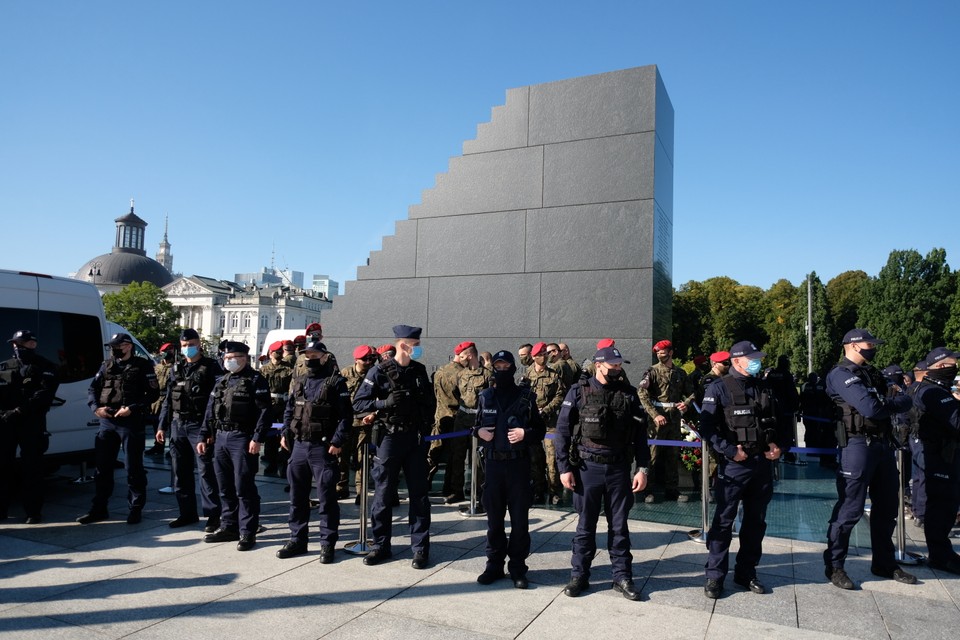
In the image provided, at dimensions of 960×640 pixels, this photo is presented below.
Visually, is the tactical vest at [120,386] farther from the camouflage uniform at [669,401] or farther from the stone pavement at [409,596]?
the camouflage uniform at [669,401]

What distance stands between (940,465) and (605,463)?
3.47m

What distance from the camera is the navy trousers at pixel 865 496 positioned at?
17.0 feet

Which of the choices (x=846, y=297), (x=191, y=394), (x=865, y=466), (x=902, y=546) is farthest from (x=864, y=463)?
(x=846, y=297)

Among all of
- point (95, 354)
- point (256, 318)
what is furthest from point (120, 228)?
point (95, 354)

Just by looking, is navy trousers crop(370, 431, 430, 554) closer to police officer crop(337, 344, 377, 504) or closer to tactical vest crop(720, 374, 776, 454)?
police officer crop(337, 344, 377, 504)

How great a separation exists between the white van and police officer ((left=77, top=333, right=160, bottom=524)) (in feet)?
3.85

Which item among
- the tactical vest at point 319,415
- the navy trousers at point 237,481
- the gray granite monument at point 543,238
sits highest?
the gray granite monument at point 543,238

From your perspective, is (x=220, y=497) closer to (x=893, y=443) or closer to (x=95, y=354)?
(x=95, y=354)

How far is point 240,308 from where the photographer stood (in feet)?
417

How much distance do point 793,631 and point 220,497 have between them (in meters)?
5.55

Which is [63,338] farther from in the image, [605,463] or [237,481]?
[605,463]

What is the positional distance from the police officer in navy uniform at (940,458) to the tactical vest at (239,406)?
6665 millimetres

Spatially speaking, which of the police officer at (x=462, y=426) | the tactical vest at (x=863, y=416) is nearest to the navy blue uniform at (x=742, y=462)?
the tactical vest at (x=863, y=416)

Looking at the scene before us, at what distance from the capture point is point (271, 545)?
6250 millimetres
